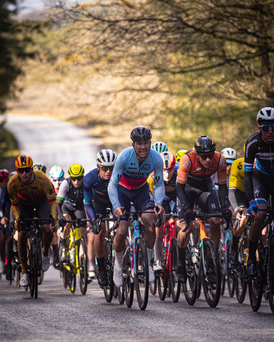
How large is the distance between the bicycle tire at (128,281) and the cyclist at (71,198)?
328 cm

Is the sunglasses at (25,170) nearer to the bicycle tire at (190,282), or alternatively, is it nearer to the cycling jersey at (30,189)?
the cycling jersey at (30,189)

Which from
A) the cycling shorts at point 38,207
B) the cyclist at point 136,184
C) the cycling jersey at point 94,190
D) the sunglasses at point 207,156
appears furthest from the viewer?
the cycling shorts at point 38,207

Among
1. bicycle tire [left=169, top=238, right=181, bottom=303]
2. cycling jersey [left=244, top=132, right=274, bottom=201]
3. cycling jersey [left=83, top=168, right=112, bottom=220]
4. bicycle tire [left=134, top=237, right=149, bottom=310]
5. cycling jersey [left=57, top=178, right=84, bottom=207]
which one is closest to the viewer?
cycling jersey [left=244, top=132, right=274, bottom=201]

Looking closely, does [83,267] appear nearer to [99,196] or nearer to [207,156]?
[99,196]

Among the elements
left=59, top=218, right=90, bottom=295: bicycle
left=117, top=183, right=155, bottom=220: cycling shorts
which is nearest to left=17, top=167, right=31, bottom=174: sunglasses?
left=59, top=218, right=90, bottom=295: bicycle

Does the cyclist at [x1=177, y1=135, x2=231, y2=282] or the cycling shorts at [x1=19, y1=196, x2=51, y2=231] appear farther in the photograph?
the cycling shorts at [x1=19, y1=196, x2=51, y2=231]

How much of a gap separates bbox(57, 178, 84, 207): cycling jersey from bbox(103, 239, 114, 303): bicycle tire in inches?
94.5

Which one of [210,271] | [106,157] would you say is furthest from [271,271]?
[106,157]

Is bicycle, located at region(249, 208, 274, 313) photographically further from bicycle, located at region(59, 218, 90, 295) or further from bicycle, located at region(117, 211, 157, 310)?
bicycle, located at region(59, 218, 90, 295)

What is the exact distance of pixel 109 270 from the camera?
10.6 m

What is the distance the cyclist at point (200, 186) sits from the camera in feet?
31.1

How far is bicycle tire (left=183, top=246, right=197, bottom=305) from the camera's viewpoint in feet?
32.1

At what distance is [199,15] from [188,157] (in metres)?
7.77

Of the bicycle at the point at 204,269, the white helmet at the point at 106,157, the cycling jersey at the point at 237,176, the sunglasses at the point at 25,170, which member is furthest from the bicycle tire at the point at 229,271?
the sunglasses at the point at 25,170
